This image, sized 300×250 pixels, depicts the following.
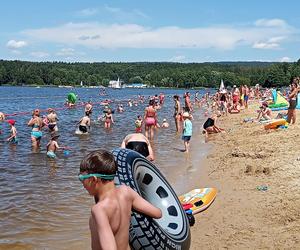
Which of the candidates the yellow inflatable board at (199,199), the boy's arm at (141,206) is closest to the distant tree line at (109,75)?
the yellow inflatable board at (199,199)

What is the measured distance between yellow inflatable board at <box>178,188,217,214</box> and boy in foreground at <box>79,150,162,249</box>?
3439 millimetres

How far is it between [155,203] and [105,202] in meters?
1.48

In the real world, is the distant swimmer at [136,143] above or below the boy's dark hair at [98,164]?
below

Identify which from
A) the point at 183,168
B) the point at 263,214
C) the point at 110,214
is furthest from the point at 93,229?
the point at 183,168

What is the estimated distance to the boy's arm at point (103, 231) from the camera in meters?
2.30

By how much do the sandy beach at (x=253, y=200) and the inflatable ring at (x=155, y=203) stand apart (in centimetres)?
114

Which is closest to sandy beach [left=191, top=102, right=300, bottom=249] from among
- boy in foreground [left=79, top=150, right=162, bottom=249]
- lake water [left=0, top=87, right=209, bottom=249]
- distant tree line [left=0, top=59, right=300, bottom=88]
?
lake water [left=0, top=87, right=209, bottom=249]

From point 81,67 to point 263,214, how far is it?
5933 inches

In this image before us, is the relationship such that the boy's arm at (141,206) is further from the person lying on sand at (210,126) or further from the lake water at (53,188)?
the person lying on sand at (210,126)

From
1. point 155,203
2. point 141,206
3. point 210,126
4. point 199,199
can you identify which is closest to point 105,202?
point 141,206

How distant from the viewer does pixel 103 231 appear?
2320mm

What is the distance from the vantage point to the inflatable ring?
3010 millimetres

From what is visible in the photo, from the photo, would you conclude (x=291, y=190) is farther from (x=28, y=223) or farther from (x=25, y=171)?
(x=25, y=171)

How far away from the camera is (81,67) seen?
152 meters
